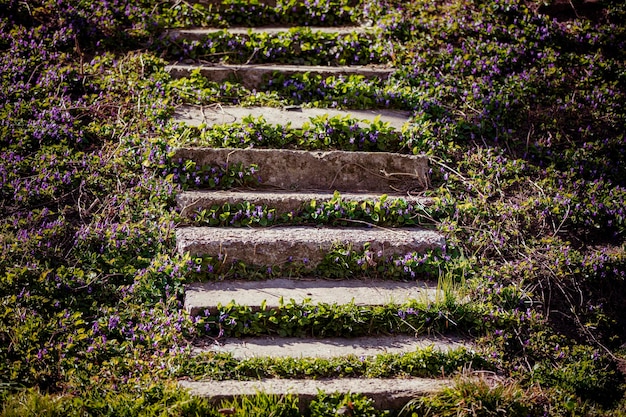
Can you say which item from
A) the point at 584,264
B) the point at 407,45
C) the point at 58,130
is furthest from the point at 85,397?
the point at 407,45

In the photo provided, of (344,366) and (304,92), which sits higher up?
(304,92)

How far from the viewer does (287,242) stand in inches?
192

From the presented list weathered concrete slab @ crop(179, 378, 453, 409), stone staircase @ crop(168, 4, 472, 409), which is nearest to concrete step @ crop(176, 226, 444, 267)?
stone staircase @ crop(168, 4, 472, 409)

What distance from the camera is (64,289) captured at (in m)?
4.45

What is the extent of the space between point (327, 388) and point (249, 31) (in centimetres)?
426

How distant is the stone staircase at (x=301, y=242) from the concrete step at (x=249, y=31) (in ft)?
1.40

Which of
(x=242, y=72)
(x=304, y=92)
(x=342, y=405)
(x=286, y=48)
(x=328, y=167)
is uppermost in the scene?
(x=286, y=48)

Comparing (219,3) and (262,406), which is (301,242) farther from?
(219,3)

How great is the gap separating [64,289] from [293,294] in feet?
5.19

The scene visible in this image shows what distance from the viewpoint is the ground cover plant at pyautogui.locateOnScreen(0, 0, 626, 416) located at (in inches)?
158

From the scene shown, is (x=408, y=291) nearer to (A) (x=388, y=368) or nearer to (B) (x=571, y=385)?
(A) (x=388, y=368)

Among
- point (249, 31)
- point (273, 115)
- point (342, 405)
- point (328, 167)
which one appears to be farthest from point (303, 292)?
point (249, 31)

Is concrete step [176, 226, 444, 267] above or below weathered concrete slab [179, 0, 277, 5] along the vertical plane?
below

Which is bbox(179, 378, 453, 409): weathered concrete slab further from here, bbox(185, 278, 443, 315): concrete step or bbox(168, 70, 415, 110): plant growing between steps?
bbox(168, 70, 415, 110): plant growing between steps
